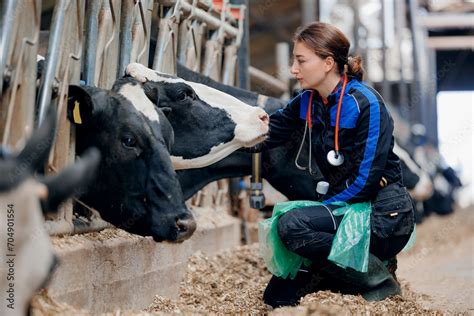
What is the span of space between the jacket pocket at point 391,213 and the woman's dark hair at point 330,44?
27.1 inches

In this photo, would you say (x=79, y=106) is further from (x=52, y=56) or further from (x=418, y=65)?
(x=418, y=65)

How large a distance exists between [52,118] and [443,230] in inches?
405

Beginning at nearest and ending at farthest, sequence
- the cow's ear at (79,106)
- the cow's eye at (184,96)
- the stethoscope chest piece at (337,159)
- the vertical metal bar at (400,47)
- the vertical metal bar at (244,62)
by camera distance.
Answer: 1. the cow's ear at (79,106)
2. the stethoscope chest piece at (337,159)
3. the cow's eye at (184,96)
4. the vertical metal bar at (244,62)
5. the vertical metal bar at (400,47)

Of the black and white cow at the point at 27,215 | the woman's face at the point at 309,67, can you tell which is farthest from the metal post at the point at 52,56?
the woman's face at the point at 309,67

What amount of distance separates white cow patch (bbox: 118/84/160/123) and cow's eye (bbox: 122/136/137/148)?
15 cm

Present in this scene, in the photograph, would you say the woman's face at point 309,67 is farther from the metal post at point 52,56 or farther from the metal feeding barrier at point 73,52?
the metal post at point 52,56

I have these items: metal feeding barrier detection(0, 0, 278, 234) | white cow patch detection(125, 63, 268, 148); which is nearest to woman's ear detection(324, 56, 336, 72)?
white cow patch detection(125, 63, 268, 148)

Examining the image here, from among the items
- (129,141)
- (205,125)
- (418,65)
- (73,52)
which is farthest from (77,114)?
(418,65)

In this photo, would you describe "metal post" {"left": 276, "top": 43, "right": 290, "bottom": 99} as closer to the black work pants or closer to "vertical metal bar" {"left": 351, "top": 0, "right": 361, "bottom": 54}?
"vertical metal bar" {"left": 351, "top": 0, "right": 361, "bottom": 54}

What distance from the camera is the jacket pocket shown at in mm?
5031

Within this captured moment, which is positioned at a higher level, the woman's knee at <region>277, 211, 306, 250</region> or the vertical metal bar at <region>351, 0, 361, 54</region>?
the vertical metal bar at <region>351, 0, 361, 54</region>

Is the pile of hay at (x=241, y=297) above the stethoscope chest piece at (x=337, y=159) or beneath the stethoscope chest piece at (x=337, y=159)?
beneath

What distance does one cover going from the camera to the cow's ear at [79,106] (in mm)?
4520

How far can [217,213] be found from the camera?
25.2ft
